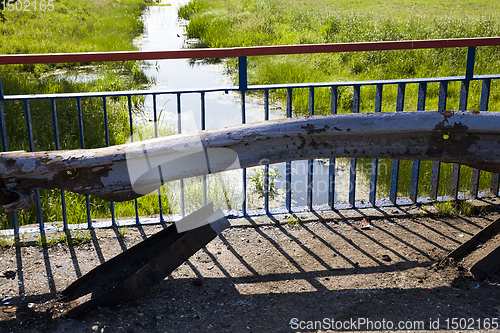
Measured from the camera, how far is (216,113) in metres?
8.73

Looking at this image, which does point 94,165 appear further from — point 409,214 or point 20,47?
point 20,47

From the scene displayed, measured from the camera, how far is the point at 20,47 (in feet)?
47.3

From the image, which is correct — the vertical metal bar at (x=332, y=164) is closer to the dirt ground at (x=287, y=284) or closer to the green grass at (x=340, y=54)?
the dirt ground at (x=287, y=284)

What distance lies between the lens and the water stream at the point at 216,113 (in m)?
5.45

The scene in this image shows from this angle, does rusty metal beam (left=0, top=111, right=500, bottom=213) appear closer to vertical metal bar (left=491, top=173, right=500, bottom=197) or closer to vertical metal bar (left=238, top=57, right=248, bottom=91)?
vertical metal bar (left=238, top=57, right=248, bottom=91)

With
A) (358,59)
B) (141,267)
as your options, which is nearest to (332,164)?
(141,267)

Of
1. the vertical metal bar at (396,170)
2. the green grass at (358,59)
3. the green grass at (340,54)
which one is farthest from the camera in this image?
the green grass at (340,54)

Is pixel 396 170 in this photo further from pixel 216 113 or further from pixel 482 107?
pixel 216 113

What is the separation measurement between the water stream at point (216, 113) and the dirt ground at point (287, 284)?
5.03ft

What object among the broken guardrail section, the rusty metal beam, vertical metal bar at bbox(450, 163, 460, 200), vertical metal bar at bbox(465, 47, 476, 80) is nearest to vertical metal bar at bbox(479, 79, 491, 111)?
vertical metal bar at bbox(465, 47, 476, 80)

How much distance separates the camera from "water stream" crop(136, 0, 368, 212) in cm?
545

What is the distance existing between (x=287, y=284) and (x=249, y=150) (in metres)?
1.00

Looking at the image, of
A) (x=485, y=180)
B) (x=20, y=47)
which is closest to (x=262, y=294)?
(x=485, y=180)

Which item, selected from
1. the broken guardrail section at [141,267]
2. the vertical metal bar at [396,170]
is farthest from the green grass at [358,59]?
the broken guardrail section at [141,267]
